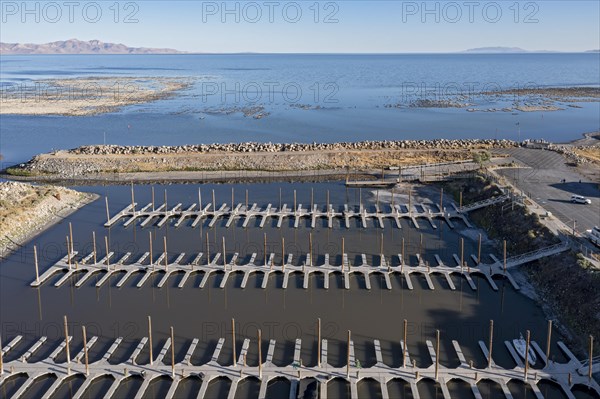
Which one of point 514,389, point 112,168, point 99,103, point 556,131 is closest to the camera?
point 514,389

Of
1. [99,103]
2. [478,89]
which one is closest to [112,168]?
[99,103]

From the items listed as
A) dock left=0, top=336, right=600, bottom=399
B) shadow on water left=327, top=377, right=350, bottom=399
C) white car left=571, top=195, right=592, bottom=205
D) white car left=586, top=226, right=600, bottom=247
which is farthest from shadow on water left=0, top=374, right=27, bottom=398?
white car left=571, top=195, right=592, bottom=205

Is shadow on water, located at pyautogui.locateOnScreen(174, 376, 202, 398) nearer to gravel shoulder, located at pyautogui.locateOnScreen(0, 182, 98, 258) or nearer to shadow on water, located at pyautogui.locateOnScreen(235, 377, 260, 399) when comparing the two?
shadow on water, located at pyautogui.locateOnScreen(235, 377, 260, 399)

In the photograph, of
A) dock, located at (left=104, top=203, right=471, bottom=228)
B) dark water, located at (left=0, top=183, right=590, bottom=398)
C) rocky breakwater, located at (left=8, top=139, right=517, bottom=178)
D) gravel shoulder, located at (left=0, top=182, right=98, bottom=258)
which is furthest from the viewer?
rocky breakwater, located at (left=8, top=139, right=517, bottom=178)

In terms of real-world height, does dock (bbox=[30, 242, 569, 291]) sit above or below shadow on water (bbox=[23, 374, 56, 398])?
above

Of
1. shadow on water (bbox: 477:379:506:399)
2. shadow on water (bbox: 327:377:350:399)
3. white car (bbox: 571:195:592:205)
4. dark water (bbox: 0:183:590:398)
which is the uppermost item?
white car (bbox: 571:195:592:205)

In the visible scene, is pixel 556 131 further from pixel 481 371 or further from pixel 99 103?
pixel 99 103
